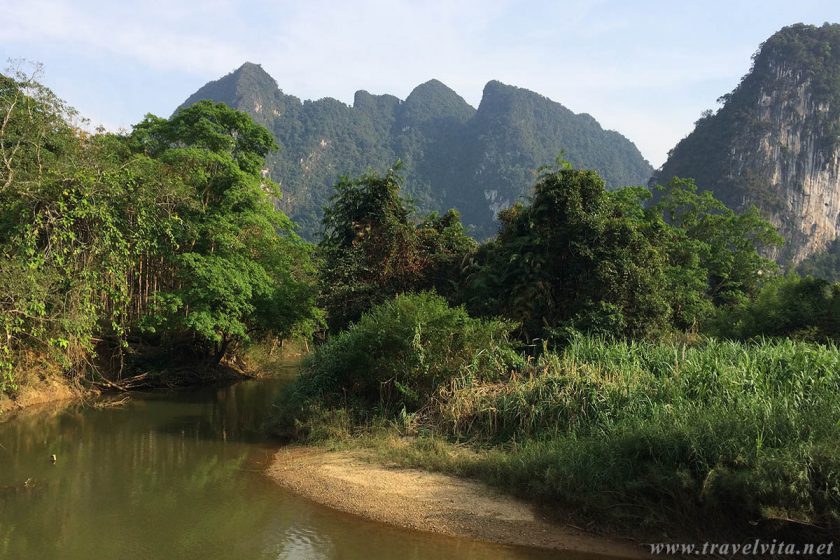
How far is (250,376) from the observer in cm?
2505

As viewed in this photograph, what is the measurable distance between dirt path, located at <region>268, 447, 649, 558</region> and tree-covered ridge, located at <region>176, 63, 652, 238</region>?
249 ft

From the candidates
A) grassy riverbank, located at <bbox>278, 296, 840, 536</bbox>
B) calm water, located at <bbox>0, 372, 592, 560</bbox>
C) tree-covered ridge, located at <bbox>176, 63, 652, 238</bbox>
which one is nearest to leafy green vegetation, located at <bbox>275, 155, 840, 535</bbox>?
grassy riverbank, located at <bbox>278, 296, 840, 536</bbox>

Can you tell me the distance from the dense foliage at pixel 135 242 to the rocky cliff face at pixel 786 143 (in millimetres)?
53259

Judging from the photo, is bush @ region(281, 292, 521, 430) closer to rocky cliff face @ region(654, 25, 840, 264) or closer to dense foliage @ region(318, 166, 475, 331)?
dense foliage @ region(318, 166, 475, 331)

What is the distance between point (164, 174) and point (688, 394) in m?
16.4

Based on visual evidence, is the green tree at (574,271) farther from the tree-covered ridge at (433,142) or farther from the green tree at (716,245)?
the tree-covered ridge at (433,142)

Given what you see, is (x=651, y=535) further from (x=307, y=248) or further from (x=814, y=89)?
(x=814, y=89)

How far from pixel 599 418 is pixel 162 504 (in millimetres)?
7652

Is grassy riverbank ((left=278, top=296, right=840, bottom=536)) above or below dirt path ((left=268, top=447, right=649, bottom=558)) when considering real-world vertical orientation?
above

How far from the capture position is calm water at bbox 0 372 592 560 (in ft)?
25.9

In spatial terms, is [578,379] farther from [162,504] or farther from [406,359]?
[162,504]

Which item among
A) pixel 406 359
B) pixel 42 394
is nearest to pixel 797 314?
pixel 406 359

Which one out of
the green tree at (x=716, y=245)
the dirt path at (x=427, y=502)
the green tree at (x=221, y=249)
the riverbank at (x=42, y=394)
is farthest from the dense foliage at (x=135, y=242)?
the green tree at (x=716, y=245)

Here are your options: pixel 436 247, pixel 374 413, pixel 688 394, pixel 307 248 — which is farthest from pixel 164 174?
pixel 688 394
